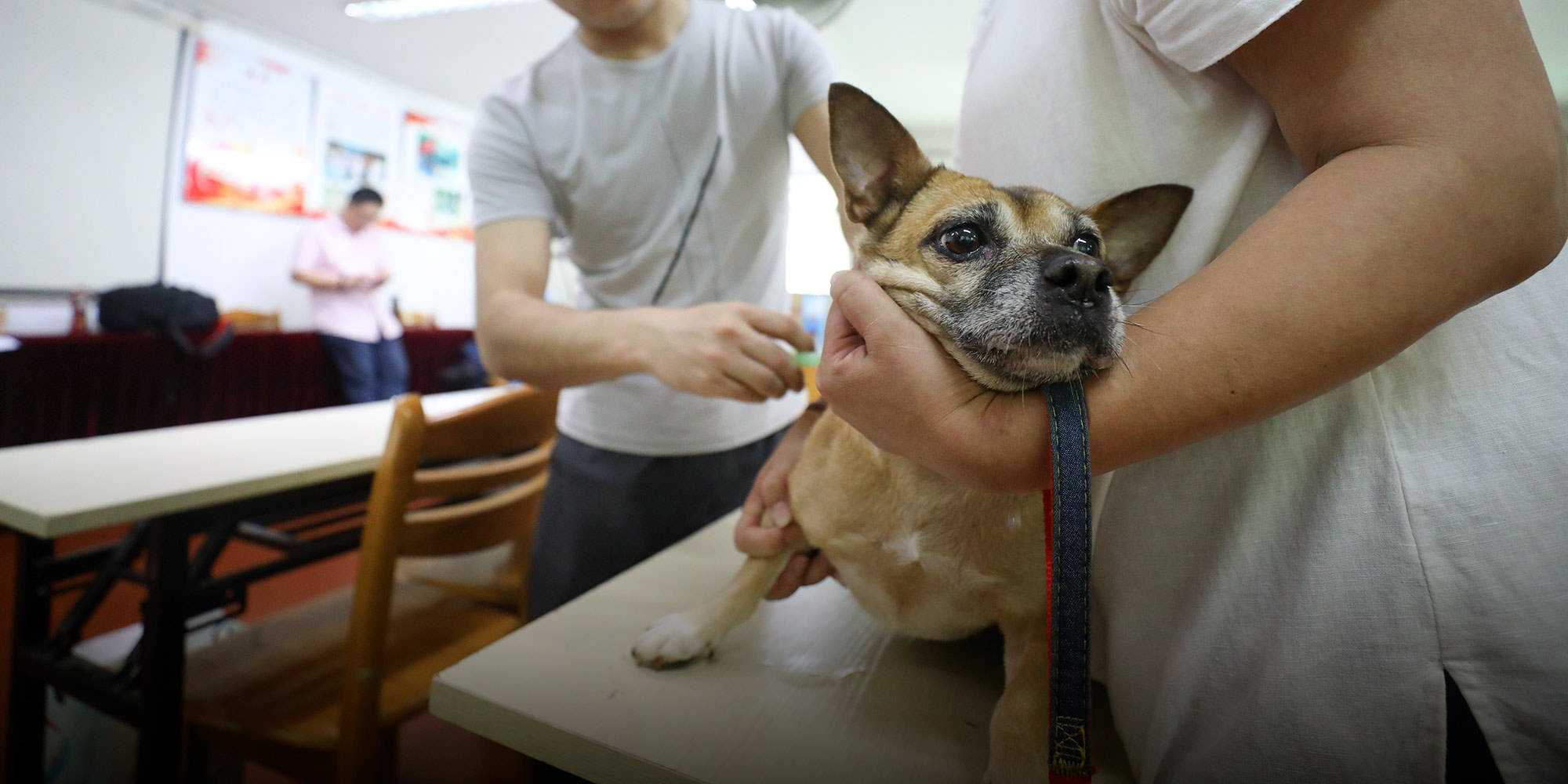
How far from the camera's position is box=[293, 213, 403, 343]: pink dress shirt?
505 cm

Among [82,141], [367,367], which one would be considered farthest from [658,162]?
[82,141]

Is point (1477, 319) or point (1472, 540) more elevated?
point (1477, 319)

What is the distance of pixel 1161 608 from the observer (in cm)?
61

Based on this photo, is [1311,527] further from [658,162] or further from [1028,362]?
[658,162]

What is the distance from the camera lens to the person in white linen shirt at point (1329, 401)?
424mm

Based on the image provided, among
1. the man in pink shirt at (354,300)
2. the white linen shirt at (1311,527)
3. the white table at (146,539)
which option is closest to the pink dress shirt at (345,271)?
the man in pink shirt at (354,300)

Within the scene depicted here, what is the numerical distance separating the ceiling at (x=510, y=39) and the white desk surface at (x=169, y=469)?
393cm

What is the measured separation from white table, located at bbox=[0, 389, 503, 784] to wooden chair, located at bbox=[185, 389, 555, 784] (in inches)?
4.4

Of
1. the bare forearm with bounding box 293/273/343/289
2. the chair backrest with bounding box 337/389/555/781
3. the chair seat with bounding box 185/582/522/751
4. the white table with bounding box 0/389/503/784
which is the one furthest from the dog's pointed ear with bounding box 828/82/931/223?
the bare forearm with bounding box 293/273/343/289

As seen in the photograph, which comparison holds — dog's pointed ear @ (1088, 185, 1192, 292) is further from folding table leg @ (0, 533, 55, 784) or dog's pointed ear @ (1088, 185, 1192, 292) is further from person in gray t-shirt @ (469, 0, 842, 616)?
folding table leg @ (0, 533, 55, 784)

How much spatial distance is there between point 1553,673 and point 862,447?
573 millimetres

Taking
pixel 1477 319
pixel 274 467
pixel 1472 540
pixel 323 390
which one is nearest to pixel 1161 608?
pixel 1472 540

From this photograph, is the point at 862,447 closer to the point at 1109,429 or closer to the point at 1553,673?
the point at 1109,429

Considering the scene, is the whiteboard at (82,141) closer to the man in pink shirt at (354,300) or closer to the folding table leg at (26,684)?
the man in pink shirt at (354,300)
